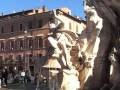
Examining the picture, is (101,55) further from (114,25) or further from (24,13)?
(24,13)

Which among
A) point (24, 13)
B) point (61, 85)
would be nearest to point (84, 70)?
point (61, 85)

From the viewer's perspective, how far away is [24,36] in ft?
205

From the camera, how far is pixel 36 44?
60.3m

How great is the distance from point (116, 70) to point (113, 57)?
0.79 ft

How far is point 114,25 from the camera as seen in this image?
6.30m

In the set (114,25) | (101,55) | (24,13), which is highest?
(24,13)

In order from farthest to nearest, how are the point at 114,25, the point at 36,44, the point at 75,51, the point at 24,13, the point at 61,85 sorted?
the point at 24,13
the point at 36,44
the point at 75,51
the point at 61,85
the point at 114,25

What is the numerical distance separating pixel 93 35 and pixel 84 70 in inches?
33.0

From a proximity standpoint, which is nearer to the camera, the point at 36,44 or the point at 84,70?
the point at 84,70

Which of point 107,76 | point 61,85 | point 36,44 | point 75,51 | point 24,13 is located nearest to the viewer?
point 107,76

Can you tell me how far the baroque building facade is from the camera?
59.5 metres

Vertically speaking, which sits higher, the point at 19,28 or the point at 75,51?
the point at 19,28

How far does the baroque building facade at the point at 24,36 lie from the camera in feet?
195

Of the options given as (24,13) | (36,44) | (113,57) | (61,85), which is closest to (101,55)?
(113,57)
